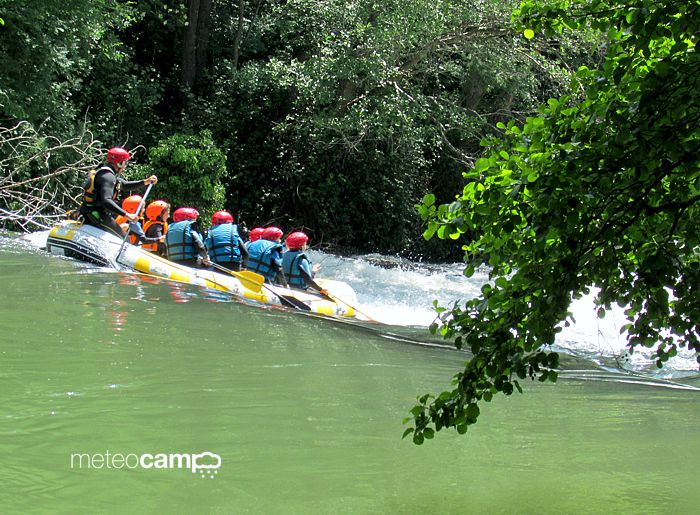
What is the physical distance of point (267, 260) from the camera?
499 inches

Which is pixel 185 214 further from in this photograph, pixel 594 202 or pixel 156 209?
pixel 594 202

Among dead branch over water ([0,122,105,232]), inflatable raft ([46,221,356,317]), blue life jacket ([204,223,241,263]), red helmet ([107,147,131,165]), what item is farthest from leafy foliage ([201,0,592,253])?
inflatable raft ([46,221,356,317])

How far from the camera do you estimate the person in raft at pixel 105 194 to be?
38.5 ft

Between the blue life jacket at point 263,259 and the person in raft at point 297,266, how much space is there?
188 mm

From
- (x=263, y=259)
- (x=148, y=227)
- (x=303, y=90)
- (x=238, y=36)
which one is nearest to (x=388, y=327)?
(x=263, y=259)

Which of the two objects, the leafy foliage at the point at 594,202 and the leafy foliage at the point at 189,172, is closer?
the leafy foliage at the point at 594,202

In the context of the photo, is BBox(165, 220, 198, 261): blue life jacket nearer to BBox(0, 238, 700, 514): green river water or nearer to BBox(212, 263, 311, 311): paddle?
BBox(212, 263, 311, 311): paddle

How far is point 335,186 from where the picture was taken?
64.8 ft

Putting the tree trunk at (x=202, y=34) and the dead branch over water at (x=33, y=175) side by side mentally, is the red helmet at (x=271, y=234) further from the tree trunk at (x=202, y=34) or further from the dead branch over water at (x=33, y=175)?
the tree trunk at (x=202, y=34)

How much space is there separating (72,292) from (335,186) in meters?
10.7

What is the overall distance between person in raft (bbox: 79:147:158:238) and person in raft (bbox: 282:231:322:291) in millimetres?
2192

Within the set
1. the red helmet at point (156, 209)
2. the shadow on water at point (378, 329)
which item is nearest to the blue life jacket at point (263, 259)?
the red helmet at point (156, 209)

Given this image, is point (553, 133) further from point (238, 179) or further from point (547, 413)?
point (238, 179)

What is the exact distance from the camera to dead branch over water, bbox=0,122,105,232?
576 inches
